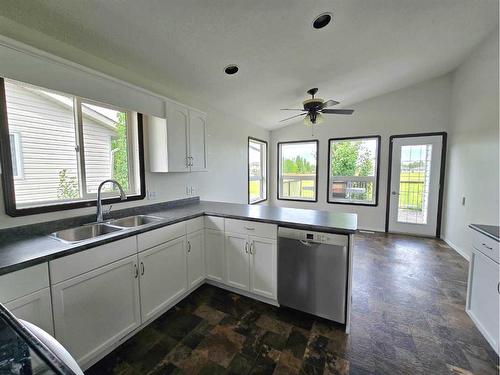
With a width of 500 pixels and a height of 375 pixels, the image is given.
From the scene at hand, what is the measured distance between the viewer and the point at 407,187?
4391mm

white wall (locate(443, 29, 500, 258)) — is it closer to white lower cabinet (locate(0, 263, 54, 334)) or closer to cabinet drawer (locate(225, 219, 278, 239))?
cabinet drawer (locate(225, 219, 278, 239))

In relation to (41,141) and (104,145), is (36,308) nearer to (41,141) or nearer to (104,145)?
(41,141)

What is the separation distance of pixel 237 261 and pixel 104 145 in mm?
1818

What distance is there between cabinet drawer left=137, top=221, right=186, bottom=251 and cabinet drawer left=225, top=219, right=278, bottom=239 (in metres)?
0.49

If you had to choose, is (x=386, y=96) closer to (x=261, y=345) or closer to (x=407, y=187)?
(x=407, y=187)

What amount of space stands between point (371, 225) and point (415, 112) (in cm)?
245

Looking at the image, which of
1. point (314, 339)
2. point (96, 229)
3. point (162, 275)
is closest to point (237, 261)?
point (162, 275)

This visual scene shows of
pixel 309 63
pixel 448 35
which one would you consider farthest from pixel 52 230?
pixel 448 35

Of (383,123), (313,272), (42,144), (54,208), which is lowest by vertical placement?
(313,272)

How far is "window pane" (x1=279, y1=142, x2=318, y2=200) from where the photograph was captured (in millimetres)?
5371

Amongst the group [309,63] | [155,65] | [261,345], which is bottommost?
[261,345]

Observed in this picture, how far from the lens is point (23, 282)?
116cm

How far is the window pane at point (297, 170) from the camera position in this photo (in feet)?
17.6

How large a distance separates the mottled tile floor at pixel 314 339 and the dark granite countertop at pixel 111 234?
893 mm
